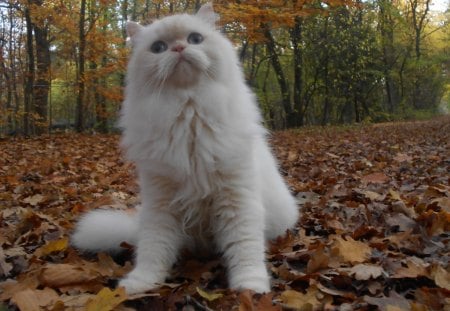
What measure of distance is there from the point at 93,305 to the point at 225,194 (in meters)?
0.74

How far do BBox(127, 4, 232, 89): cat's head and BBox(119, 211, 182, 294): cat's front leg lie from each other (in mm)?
643

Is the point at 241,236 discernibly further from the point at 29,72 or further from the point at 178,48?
the point at 29,72

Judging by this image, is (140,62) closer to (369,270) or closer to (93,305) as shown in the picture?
(93,305)

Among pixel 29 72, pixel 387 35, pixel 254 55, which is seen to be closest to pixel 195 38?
pixel 29 72

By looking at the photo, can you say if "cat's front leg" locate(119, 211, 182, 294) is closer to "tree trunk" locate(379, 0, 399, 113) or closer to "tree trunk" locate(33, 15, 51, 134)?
"tree trunk" locate(33, 15, 51, 134)

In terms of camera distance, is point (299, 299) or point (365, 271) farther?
point (365, 271)

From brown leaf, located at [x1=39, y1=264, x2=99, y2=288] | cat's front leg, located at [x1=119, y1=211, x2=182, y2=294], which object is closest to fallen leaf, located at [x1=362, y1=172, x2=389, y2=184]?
cat's front leg, located at [x1=119, y1=211, x2=182, y2=294]

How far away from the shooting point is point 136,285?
190 centimetres

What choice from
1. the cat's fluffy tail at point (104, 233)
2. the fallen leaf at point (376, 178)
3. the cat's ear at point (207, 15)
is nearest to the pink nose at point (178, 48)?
the cat's ear at point (207, 15)

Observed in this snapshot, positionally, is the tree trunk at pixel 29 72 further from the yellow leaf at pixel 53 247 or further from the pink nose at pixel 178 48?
the pink nose at pixel 178 48

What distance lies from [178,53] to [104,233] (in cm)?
111

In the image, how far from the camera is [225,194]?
81.6 inches

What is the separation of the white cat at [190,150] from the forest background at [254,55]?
500 cm

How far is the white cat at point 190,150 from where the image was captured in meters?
2.03
